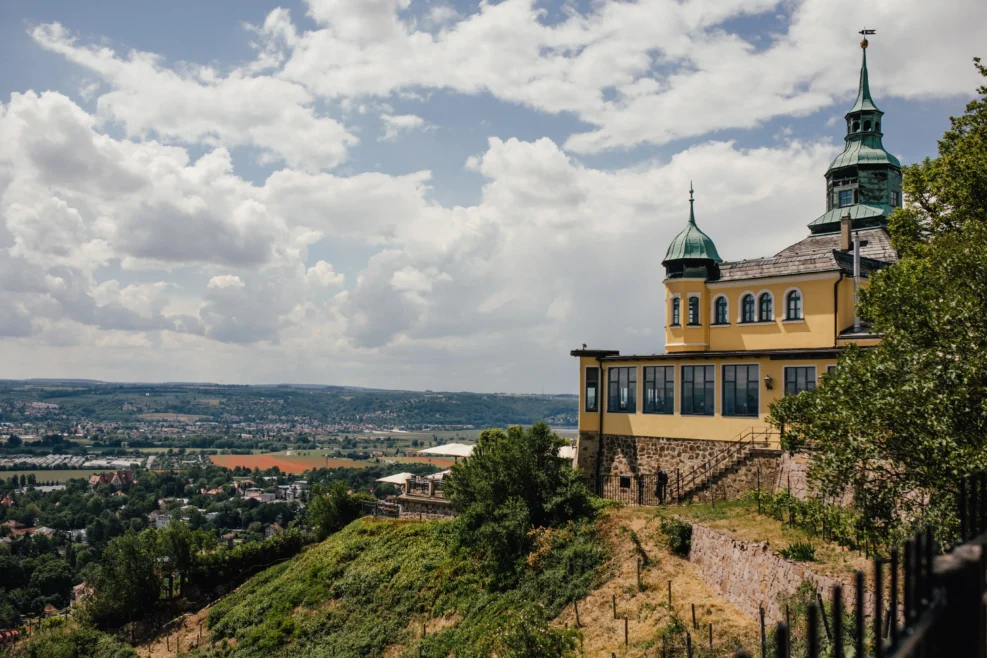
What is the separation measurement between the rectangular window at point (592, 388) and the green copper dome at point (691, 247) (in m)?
6.59

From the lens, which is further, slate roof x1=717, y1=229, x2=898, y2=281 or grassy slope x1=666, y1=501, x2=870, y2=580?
slate roof x1=717, y1=229, x2=898, y2=281

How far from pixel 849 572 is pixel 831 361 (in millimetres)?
12039

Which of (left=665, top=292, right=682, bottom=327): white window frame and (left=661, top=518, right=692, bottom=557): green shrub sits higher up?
(left=665, top=292, right=682, bottom=327): white window frame

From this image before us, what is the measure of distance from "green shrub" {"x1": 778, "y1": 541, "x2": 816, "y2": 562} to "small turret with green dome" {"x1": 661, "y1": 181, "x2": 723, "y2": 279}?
1801cm

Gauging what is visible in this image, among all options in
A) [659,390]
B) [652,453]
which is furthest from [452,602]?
A: [659,390]

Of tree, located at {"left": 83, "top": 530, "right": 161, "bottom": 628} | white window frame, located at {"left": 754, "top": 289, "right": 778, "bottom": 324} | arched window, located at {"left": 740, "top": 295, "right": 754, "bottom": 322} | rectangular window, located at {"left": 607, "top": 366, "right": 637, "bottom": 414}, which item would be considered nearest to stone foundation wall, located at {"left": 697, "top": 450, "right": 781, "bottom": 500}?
rectangular window, located at {"left": 607, "top": 366, "right": 637, "bottom": 414}

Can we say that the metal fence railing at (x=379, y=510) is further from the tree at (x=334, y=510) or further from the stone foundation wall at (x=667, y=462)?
the stone foundation wall at (x=667, y=462)

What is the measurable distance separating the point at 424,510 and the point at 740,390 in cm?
1909

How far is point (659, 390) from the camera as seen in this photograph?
107 ft

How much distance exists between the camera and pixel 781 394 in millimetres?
28969

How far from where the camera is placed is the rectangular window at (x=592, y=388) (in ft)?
113

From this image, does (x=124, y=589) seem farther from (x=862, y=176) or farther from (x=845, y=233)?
(x=862, y=176)

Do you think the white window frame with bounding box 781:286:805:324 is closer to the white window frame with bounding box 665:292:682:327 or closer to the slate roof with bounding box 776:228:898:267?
the slate roof with bounding box 776:228:898:267

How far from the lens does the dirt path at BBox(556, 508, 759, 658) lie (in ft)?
59.9
